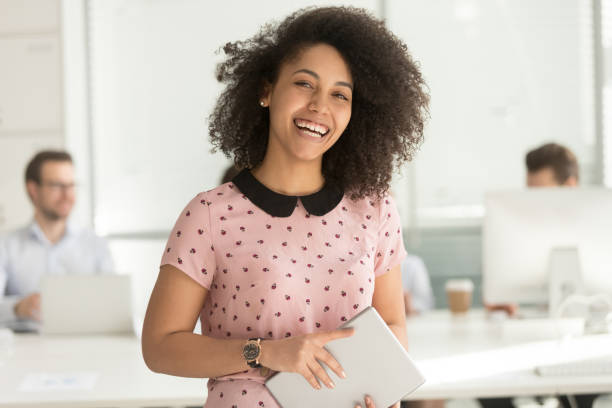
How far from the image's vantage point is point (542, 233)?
254cm

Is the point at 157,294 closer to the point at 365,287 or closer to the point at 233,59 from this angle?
the point at 365,287

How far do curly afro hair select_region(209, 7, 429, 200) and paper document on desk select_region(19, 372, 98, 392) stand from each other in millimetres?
911

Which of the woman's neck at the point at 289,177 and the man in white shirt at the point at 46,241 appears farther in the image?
the man in white shirt at the point at 46,241

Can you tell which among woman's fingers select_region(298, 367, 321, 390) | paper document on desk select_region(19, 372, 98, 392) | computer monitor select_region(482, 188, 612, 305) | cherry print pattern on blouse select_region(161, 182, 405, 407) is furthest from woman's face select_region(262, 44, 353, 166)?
computer monitor select_region(482, 188, 612, 305)

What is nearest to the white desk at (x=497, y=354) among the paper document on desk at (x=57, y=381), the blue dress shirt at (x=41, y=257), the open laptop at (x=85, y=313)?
the paper document on desk at (x=57, y=381)

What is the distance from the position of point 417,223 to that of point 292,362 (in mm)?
3562

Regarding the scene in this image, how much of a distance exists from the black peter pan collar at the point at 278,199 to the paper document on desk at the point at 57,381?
37.1 inches

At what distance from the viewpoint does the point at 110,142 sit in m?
4.75

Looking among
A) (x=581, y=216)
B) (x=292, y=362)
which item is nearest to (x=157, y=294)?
(x=292, y=362)

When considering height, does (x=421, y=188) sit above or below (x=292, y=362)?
above

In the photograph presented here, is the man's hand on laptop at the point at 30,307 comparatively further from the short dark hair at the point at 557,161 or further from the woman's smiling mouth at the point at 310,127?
the short dark hair at the point at 557,161

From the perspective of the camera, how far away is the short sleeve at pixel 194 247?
1.34m

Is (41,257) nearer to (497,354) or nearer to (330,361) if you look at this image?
(497,354)

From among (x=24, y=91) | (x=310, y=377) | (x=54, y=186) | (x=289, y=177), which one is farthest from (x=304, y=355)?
(x=24, y=91)
